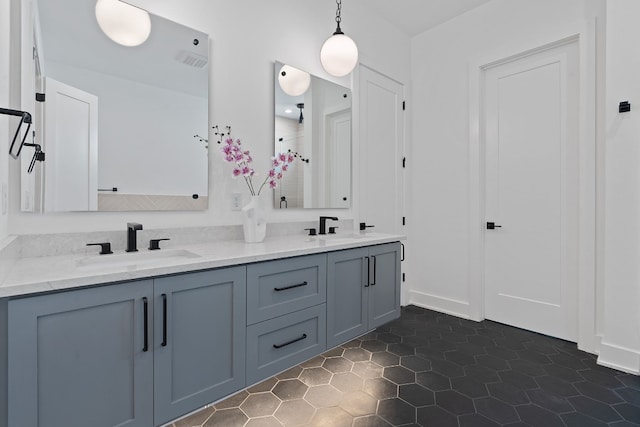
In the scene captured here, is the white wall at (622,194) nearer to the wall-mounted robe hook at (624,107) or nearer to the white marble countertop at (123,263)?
the wall-mounted robe hook at (624,107)

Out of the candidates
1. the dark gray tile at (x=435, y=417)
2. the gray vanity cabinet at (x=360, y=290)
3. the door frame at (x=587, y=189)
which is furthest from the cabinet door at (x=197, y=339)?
the door frame at (x=587, y=189)

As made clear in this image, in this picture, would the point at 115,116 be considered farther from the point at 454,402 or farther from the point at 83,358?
the point at 454,402

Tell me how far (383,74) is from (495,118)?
1165mm

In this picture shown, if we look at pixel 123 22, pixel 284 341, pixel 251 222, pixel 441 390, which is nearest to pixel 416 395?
pixel 441 390

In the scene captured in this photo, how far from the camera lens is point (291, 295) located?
67.0 inches

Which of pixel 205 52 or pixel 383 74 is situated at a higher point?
pixel 383 74

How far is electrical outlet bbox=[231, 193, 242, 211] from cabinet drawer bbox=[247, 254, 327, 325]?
0.70m

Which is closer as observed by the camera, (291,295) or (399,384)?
(291,295)

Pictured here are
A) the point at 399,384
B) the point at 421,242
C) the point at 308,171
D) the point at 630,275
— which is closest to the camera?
the point at 399,384

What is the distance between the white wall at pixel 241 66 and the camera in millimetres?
1860

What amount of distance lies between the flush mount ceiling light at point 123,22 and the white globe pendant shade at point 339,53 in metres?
1.20

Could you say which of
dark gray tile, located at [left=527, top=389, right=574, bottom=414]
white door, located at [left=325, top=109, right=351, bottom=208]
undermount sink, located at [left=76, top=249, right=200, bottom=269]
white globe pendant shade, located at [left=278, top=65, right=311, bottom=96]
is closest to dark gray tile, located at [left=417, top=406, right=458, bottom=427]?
dark gray tile, located at [left=527, top=389, right=574, bottom=414]

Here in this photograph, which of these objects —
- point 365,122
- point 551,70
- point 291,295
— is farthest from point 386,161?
point 291,295

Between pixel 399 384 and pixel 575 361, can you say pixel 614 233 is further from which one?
pixel 399 384
